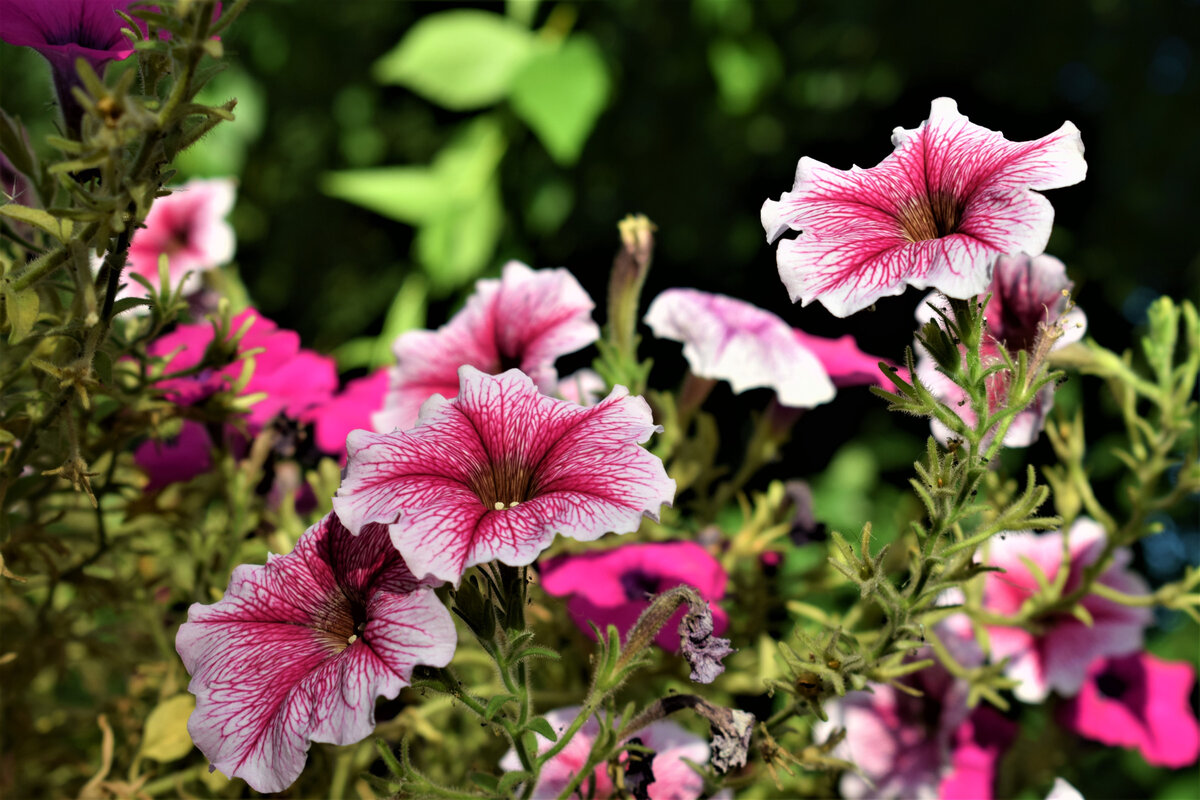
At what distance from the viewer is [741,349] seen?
1.74 ft

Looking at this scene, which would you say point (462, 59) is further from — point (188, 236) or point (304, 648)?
point (304, 648)

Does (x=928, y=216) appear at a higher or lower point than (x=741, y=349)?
higher

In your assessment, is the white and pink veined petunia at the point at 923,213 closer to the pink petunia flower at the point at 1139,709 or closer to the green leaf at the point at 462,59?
the pink petunia flower at the point at 1139,709

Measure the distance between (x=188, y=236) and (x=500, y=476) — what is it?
48 centimetres

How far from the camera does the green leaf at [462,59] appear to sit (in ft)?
3.97

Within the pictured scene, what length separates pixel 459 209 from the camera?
1319 mm

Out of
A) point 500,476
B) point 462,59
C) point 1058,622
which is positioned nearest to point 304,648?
point 500,476

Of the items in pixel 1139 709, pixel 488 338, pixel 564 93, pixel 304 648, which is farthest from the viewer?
pixel 564 93

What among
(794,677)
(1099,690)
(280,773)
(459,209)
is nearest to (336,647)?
(280,773)

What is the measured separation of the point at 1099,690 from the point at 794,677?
0.45 metres

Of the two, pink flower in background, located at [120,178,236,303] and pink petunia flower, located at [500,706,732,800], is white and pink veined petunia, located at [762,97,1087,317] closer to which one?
pink petunia flower, located at [500,706,732,800]

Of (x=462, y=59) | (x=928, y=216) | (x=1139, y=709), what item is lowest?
(x=1139, y=709)

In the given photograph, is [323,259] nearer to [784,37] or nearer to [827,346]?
[784,37]

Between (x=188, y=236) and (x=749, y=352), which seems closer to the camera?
(x=749, y=352)
